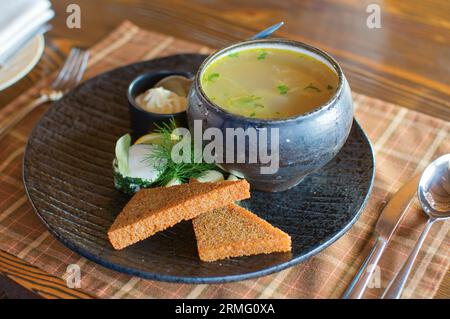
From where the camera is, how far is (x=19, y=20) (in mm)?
1954

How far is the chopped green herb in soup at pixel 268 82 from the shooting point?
1.41 m

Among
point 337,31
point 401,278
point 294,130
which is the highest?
point 294,130

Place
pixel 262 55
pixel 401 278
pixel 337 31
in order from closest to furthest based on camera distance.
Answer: pixel 401 278 < pixel 262 55 < pixel 337 31

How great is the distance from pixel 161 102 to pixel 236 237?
0.54 meters

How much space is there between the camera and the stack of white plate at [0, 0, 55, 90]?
74.8 inches

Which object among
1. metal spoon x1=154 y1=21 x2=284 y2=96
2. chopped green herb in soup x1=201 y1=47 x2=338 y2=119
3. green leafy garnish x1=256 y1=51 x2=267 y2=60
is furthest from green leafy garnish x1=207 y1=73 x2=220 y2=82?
metal spoon x1=154 y1=21 x2=284 y2=96

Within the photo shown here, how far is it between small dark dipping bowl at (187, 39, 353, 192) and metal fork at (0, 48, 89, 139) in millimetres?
614

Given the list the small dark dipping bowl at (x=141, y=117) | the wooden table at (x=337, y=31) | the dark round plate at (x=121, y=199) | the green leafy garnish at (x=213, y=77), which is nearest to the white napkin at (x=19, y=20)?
the wooden table at (x=337, y=31)

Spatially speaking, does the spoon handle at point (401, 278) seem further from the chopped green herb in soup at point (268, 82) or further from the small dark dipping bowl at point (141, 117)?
the small dark dipping bowl at point (141, 117)

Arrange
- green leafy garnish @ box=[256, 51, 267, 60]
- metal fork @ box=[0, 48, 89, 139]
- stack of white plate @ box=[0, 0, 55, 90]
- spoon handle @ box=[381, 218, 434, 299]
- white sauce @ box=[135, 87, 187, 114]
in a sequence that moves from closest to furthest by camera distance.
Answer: spoon handle @ box=[381, 218, 434, 299]
green leafy garnish @ box=[256, 51, 267, 60]
white sauce @ box=[135, 87, 187, 114]
metal fork @ box=[0, 48, 89, 139]
stack of white plate @ box=[0, 0, 55, 90]

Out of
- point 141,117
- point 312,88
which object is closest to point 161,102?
point 141,117

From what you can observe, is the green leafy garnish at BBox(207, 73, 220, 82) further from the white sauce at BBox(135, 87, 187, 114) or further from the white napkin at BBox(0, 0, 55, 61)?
the white napkin at BBox(0, 0, 55, 61)

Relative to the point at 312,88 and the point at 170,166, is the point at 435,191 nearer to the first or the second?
the point at 312,88

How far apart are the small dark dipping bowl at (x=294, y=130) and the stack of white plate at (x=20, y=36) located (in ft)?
2.43
